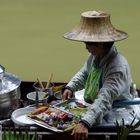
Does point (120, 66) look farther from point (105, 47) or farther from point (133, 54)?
point (133, 54)

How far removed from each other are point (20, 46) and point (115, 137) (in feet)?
8.88

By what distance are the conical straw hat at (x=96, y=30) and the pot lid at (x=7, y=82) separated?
539 millimetres

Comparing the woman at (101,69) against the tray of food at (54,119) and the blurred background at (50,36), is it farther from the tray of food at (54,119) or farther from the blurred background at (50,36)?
Result: the blurred background at (50,36)

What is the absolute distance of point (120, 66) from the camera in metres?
2.40

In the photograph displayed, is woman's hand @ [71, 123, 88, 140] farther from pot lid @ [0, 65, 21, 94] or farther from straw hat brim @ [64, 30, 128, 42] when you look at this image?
pot lid @ [0, 65, 21, 94]

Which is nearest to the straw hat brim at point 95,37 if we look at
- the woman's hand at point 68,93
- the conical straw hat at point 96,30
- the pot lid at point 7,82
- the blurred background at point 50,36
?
the conical straw hat at point 96,30

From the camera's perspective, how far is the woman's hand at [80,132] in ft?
7.30

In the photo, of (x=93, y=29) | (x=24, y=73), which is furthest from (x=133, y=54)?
(x=93, y=29)

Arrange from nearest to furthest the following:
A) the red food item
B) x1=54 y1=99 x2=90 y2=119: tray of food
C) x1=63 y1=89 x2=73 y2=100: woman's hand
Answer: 1. the red food item
2. x1=54 y1=99 x2=90 y2=119: tray of food
3. x1=63 y1=89 x2=73 y2=100: woman's hand

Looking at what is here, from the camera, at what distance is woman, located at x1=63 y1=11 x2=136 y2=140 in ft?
7.55

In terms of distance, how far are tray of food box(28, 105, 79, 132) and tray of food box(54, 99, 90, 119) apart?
0.07 metres

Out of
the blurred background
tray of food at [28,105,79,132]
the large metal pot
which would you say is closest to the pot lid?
the large metal pot

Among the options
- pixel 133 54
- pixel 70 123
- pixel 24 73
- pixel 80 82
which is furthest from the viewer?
pixel 133 54

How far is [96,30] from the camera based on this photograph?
2.41m
